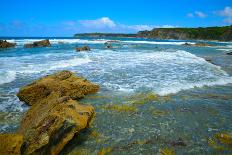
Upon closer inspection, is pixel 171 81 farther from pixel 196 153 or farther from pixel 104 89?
pixel 196 153

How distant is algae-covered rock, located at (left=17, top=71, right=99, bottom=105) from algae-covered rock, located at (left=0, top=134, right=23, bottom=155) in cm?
401

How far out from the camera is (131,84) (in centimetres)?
1344

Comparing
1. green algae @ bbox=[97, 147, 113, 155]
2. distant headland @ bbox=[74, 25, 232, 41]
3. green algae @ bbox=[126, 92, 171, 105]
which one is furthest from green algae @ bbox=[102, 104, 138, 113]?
distant headland @ bbox=[74, 25, 232, 41]

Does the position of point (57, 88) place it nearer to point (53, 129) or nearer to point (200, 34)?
point (53, 129)

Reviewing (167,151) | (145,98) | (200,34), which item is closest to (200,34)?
(200,34)

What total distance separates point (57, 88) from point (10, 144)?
525 cm

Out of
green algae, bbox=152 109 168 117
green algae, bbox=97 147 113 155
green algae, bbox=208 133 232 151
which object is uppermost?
green algae, bbox=208 133 232 151

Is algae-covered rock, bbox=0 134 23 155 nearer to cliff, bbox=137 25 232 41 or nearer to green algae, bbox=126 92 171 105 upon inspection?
green algae, bbox=126 92 171 105

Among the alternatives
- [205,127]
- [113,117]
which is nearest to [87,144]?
[113,117]

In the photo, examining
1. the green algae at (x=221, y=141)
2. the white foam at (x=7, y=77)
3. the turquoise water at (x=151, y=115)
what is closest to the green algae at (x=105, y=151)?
the turquoise water at (x=151, y=115)

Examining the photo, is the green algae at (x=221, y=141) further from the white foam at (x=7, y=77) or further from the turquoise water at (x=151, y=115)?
the white foam at (x=7, y=77)

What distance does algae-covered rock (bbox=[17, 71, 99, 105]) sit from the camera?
33.6ft

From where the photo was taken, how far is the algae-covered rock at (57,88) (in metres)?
10.2

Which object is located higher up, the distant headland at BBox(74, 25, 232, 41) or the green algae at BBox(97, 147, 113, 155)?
the green algae at BBox(97, 147, 113, 155)
